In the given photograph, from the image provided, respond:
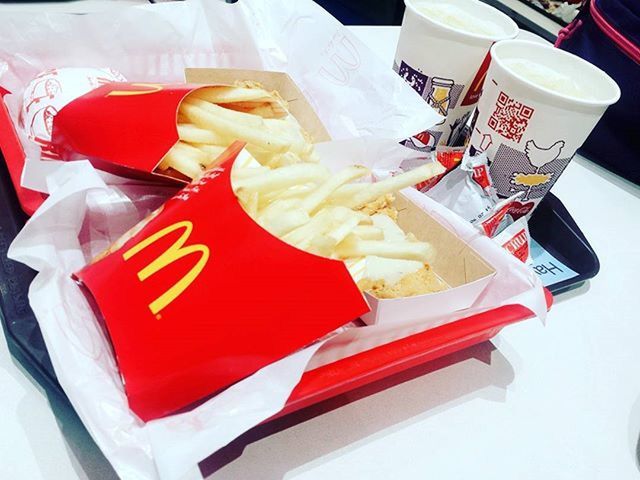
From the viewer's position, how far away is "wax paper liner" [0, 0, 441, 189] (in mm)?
965

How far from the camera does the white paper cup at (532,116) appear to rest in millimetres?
843

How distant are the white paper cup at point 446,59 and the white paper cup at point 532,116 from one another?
2.2 inches

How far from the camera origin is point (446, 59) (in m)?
0.96

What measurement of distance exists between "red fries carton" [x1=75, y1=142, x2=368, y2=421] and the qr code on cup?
453 millimetres

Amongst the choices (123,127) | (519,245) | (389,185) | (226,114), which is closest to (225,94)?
(226,114)

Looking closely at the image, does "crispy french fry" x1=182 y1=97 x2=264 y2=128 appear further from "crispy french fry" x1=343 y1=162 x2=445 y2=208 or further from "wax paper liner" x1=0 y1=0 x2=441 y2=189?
"wax paper liner" x1=0 y1=0 x2=441 y2=189

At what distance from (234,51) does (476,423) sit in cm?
82

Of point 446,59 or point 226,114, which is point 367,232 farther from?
point 446,59

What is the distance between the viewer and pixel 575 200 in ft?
4.06

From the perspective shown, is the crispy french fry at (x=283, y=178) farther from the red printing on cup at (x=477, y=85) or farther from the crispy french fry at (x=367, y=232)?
the red printing on cup at (x=477, y=85)

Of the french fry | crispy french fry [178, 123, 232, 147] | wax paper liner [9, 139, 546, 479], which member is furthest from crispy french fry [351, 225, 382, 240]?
crispy french fry [178, 123, 232, 147]

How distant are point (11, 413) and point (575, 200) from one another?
1.12 m

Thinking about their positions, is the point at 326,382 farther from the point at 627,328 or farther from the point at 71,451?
the point at 627,328

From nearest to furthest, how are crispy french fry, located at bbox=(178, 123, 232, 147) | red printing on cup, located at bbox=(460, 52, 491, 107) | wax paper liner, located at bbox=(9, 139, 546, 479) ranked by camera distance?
wax paper liner, located at bbox=(9, 139, 546, 479), crispy french fry, located at bbox=(178, 123, 232, 147), red printing on cup, located at bbox=(460, 52, 491, 107)
